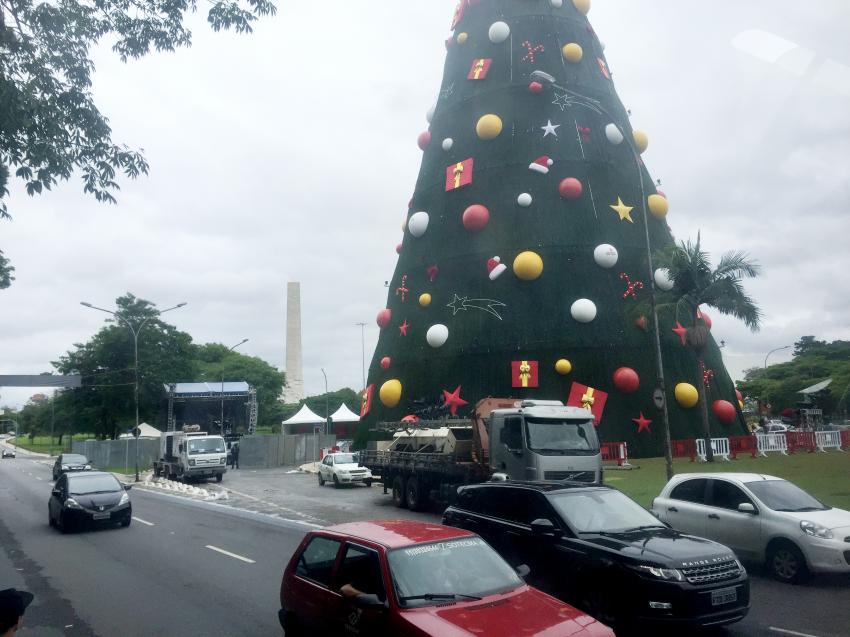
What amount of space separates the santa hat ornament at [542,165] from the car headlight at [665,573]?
27.8m

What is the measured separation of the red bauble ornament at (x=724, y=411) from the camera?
30281 mm

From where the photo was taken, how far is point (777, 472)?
69.3 feet

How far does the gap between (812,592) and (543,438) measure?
7.96 meters

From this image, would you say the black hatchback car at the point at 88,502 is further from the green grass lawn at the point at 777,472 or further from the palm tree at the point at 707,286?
the palm tree at the point at 707,286

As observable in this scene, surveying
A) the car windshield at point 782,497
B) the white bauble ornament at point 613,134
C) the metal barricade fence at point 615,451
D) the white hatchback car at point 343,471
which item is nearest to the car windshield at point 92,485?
the white hatchback car at point 343,471

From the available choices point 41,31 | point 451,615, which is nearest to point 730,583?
point 451,615

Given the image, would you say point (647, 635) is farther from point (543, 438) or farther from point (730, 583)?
point (543, 438)

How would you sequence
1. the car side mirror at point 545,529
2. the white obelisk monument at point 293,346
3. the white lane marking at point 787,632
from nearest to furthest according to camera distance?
1. the white lane marking at point 787,632
2. the car side mirror at point 545,529
3. the white obelisk monument at point 293,346

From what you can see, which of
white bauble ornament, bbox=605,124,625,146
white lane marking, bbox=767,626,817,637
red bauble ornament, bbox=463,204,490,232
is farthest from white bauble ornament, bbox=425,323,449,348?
white lane marking, bbox=767,626,817,637

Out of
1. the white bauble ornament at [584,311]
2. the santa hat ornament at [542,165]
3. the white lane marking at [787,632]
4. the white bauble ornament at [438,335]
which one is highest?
the santa hat ornament at [542,165]

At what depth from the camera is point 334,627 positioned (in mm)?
5848

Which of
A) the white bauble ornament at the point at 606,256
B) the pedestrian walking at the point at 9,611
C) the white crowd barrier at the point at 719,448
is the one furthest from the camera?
the white bauble ornament at the point at 606,256

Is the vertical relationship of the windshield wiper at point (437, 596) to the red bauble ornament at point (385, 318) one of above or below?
below

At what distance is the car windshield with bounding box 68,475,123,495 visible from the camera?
1794 centimetres
